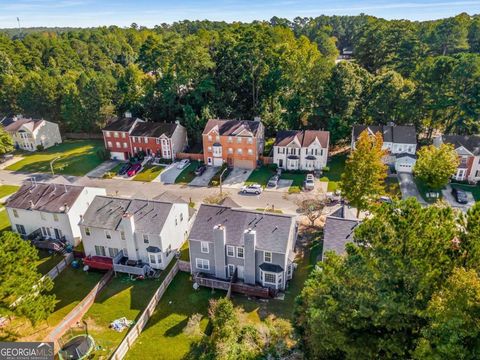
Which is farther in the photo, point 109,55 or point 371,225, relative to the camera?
point 109,55

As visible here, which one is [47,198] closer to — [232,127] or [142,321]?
[142,321]

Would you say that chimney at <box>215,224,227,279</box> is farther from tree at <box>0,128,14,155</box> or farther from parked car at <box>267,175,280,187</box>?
tree at <box>0,128,14,155</box>

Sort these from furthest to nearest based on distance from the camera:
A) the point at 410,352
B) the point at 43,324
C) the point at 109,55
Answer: the point at 109,55 → the point at 43,324 → the point at 410,352

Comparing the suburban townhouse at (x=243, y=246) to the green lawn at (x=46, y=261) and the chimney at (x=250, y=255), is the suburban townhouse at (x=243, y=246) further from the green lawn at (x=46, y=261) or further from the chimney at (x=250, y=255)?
the green lawn at (x=46, y=261)

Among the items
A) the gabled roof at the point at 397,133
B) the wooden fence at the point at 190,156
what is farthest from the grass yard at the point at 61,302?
the gabled roof at the point at 397,133

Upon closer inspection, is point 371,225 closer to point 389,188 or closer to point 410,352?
point 410,352

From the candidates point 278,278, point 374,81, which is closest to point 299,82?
point 374,81

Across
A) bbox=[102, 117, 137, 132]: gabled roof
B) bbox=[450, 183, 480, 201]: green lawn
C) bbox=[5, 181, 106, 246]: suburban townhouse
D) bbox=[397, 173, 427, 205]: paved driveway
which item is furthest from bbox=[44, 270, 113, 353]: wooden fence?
bbox=[450, 183, 480, 201]: green lawn
